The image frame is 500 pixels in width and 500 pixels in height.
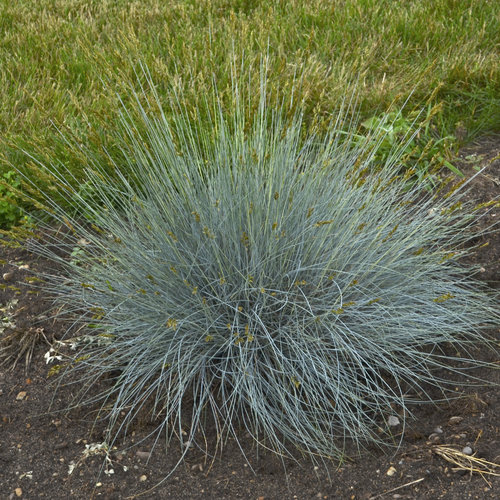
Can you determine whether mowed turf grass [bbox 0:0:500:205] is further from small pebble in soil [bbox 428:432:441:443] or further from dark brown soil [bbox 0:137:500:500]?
small pebble in soil [bbox 428:432:441:443]

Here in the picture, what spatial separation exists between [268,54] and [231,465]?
240 centimetres

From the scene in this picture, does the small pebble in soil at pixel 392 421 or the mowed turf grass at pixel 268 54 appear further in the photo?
the mowed turf grass at pixel 268 54

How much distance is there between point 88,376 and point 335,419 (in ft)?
3.23

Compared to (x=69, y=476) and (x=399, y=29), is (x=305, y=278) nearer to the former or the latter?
(x=69, y=476)

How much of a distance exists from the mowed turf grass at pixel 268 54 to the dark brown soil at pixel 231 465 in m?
1.51

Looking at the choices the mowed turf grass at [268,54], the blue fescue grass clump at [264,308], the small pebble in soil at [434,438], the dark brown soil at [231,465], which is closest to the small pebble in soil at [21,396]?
the dark brown soil at [231,465]

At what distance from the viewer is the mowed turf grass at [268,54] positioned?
160 inches

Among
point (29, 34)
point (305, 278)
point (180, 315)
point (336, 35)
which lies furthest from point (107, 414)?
point (29, 34)

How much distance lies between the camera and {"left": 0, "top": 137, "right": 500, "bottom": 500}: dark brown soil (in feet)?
7.57

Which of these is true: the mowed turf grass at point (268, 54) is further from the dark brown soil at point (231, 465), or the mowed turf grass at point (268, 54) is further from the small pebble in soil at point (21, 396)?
the dark brown soil at point (231, 465)

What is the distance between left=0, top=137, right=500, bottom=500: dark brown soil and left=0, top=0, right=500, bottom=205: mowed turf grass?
1.51 m

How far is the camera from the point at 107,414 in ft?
8.65

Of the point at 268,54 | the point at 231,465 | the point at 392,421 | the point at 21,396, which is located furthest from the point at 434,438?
the point at 268,54

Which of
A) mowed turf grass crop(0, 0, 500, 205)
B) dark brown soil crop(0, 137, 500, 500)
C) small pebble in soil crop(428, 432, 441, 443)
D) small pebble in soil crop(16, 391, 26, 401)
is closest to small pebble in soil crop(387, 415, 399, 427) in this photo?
dark brown soil crop(0, 137, 500, 500)
